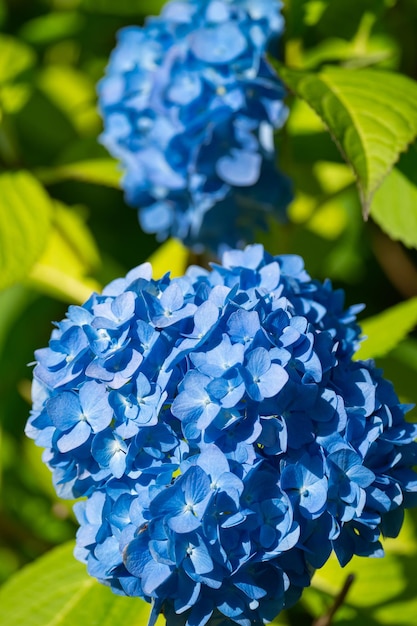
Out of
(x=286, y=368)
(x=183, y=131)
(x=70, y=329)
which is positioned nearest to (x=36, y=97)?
(x=183, y=131)

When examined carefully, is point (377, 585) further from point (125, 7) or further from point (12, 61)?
point (125, 7)

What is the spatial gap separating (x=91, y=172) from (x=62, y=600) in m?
0.93

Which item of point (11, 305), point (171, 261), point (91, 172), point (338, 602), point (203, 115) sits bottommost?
point (11, 305)

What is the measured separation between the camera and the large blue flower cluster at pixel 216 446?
90 centimetres

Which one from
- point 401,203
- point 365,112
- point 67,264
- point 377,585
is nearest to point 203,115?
point 365,112

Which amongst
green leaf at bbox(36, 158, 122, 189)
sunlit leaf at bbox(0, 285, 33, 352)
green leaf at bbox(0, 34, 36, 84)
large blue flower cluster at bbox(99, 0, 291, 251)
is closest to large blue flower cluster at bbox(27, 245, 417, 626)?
large blue flower cluster at bbox(99, 0, 291, 251)

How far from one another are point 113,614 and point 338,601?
1.10ft

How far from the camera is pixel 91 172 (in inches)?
70.8

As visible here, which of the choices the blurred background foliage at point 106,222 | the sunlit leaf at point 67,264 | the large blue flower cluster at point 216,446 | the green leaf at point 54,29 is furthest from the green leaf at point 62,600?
the green leaf at point 54,29

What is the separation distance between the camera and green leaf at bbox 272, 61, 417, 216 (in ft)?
3.95

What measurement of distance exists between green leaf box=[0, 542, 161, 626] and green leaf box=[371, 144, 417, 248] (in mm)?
800

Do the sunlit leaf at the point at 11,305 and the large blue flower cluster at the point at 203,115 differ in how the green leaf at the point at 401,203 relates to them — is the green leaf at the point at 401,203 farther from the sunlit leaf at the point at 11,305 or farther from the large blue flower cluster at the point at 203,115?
the sunlit leaf at the point at 11,305

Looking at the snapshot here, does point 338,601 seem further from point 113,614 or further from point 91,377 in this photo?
point 91,377

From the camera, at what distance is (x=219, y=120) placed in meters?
1.43
